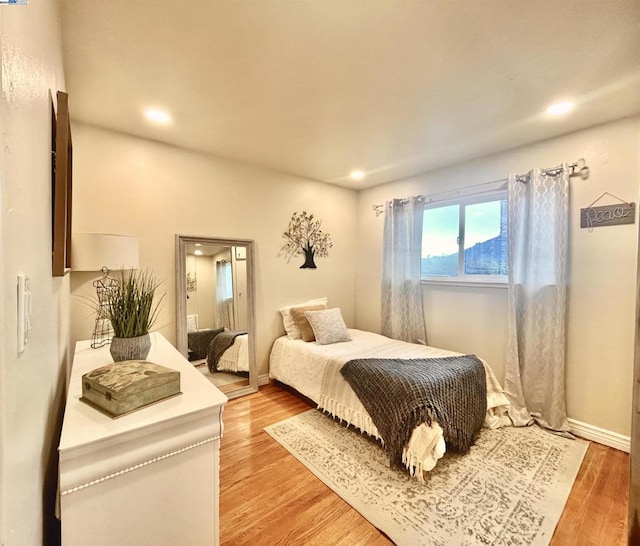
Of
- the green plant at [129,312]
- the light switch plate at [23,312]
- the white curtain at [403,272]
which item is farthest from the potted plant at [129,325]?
the white curtain at [403,272]

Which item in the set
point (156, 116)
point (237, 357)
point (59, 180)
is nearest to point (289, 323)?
point (237, 357)

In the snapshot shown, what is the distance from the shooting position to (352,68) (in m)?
1.68

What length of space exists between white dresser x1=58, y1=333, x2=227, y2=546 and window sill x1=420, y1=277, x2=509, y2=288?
2.72 metres

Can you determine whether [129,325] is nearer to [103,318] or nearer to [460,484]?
[103,318]

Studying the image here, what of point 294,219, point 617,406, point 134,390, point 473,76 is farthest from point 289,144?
point 617,406

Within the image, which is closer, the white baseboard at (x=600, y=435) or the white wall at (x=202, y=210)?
the white baseboard at (x=600, y=435)

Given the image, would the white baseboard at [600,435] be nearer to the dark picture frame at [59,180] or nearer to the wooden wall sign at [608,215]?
the wooden wall sign at [608,215]

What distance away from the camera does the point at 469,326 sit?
300 cm

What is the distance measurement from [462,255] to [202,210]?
269 centimetres

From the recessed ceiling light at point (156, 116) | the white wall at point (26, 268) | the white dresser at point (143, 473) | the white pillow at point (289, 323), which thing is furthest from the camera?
the white pillow at point (289, 323)

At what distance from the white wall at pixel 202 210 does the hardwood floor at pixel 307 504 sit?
1.38m

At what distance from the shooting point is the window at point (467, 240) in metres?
2.88

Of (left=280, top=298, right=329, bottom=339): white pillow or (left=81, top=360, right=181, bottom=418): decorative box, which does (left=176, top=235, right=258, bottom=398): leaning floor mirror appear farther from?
(left=81, top=360, right=181, bottom=418): decorative box

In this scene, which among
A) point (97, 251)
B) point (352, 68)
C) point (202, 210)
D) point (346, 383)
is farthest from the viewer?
point (202, 210)
